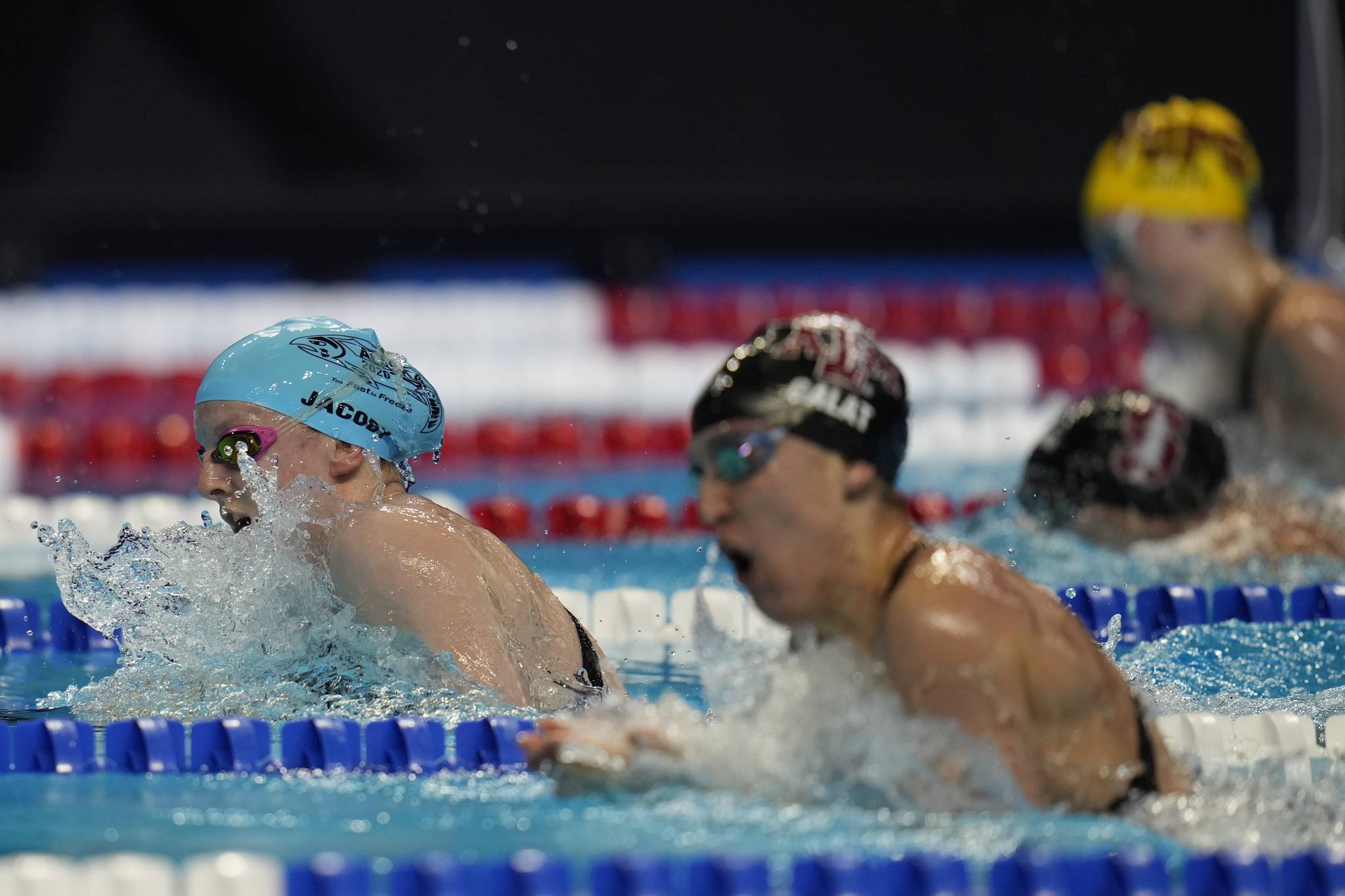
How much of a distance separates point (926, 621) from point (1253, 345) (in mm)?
3233

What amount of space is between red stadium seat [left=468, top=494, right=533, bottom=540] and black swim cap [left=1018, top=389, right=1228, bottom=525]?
1.67 m

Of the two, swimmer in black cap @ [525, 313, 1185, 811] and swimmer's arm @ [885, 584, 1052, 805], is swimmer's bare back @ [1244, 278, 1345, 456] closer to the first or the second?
swimmer in black cap @ [525, 313, 1185, 811]

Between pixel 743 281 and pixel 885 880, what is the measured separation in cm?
688

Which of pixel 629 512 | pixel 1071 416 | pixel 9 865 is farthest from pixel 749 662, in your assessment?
pixel 629 512

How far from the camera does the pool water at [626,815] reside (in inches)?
96.5

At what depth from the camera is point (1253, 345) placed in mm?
5156

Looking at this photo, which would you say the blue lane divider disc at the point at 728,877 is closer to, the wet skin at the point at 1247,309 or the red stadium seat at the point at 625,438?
the wet skin at the point at 1247,309

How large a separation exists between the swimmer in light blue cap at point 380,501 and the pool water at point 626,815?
9.8 inches

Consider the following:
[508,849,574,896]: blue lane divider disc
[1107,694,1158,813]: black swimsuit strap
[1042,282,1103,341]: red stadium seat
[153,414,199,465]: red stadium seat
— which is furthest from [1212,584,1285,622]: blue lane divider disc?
[1042,282,1103,341]: red stadium seat

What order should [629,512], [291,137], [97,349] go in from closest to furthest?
[629,512] < [97,349] < [291,137]

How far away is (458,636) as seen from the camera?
9.62 ft

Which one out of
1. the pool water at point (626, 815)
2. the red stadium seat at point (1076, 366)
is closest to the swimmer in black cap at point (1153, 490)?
the pool water at point (626, 815)

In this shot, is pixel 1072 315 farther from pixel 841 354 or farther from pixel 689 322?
pixel 841 354

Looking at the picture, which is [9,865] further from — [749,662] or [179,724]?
[749,662]
